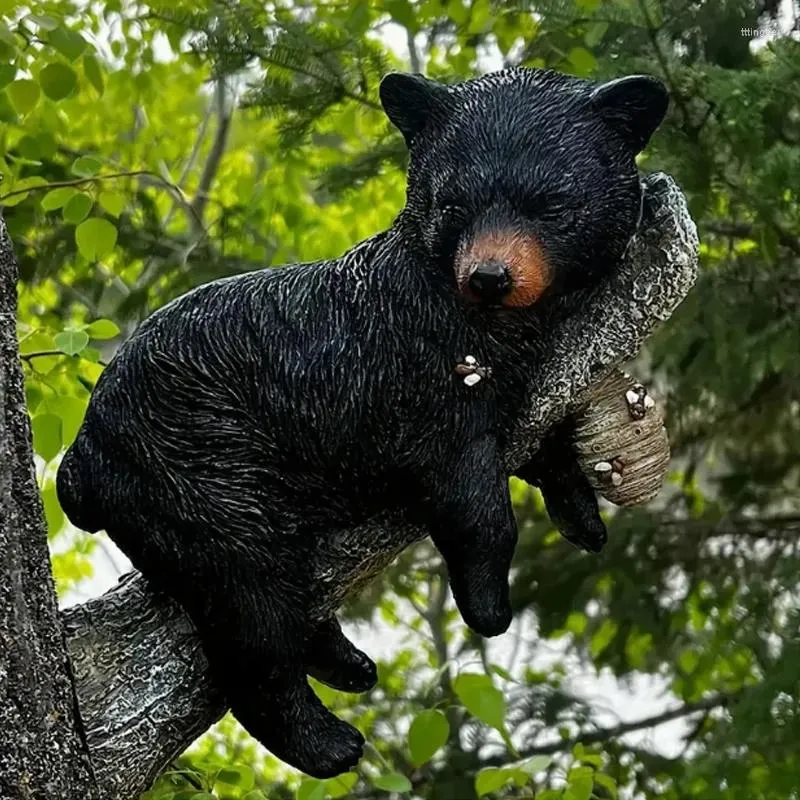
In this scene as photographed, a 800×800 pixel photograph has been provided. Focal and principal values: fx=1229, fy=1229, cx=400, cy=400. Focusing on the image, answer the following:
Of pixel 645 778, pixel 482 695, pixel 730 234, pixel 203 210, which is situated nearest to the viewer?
pixel 482 695

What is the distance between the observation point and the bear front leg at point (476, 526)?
1070 millimetres

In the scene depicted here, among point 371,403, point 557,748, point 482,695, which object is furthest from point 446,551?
point 557,748

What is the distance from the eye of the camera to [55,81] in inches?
65.2

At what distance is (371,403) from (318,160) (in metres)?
2.89

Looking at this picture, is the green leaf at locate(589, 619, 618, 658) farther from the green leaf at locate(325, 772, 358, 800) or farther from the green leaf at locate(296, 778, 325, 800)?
the green leaf at locate(296, 778, 325, 800)

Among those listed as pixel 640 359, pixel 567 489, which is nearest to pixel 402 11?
pixel 640 359

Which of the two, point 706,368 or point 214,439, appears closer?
point 214,439

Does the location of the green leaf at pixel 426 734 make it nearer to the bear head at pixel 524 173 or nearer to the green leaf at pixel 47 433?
the green leaf at pixel 47 433

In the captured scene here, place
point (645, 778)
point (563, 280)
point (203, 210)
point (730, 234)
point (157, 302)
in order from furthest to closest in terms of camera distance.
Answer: point (203, 210)
point (645, 778)
point (157, 302)
point (730, 234)
point (563, 280)

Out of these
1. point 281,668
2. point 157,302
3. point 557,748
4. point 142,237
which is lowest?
point 281,668

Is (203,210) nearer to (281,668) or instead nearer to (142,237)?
(142,237)

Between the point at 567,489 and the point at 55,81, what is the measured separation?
3.00ft

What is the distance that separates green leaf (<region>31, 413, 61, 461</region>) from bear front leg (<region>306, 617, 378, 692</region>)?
0.42 m

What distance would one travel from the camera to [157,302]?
9.02ft
